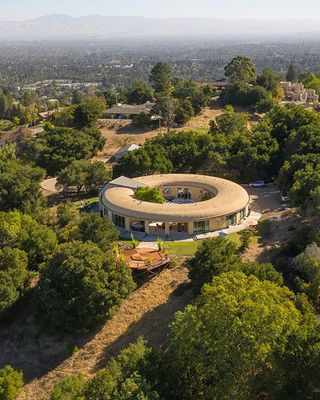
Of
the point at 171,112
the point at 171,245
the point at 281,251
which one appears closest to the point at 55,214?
the point at 171,245

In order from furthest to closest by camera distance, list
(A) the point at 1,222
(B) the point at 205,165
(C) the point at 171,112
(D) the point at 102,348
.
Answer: (C) the point at 171,112, (B) the point at 205,165, (A) the point at 1,222, (D) the point at 102,348

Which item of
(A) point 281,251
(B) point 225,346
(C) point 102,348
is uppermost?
(B) point 225,346

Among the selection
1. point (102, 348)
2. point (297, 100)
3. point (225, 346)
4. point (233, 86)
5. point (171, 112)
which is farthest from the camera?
point (297, 100)

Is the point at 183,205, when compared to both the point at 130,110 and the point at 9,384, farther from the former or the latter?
the point at 130,110

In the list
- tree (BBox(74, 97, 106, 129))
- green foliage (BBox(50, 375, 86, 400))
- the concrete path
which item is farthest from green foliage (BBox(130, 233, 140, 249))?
tree (BBox(74, 97, 106, 129))

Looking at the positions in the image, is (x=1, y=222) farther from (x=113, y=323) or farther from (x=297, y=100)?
(x=297, y=100)

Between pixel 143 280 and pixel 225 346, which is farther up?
pixel 225 346

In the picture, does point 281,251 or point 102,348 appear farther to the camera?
point 281,251
